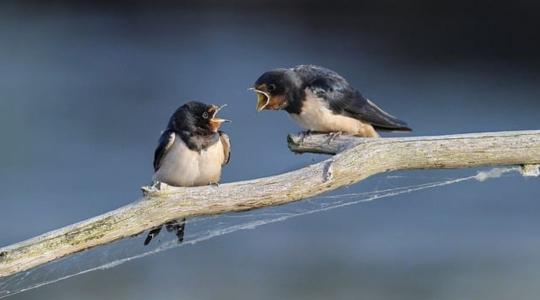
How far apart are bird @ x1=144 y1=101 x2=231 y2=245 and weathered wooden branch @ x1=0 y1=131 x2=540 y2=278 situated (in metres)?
0.39

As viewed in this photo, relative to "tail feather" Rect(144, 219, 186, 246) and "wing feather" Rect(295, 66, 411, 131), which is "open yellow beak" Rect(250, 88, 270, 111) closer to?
"wing feather" Rect(295, 66, 411, 131)

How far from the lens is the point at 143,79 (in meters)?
5.05

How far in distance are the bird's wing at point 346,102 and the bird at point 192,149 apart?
0.32m

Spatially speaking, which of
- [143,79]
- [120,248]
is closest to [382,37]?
[143,79]

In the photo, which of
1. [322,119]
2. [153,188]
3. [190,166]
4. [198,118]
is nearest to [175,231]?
[190,166]

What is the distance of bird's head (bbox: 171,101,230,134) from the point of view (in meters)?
2.57

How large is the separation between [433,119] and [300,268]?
855 mm

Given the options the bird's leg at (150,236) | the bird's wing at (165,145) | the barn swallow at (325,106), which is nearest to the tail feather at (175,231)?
the bird's leg at (150,236)

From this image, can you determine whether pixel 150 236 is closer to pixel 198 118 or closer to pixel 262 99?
pixel 198 118

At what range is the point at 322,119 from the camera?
279 cm

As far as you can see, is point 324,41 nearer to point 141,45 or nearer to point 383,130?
point 141,45

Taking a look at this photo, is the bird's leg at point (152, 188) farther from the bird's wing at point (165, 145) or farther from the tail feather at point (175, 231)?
the bird's wing at point (165, 145)

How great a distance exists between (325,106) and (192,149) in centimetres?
40

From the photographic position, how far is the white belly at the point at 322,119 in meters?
2.79
